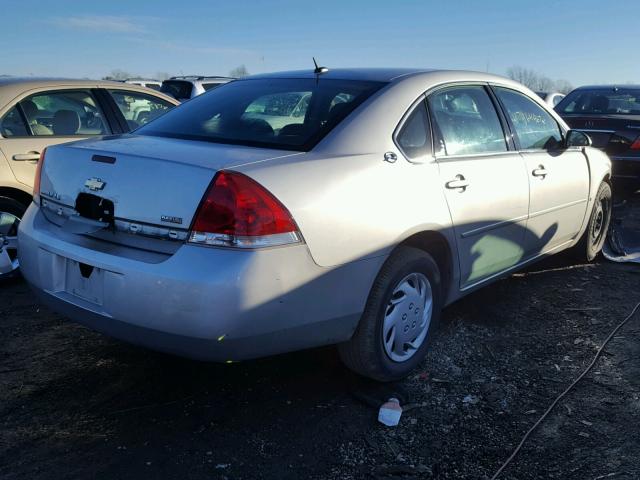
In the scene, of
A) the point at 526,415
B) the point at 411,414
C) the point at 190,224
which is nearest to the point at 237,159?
the point at 190,224

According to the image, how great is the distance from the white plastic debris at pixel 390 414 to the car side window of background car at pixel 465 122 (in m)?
1.36

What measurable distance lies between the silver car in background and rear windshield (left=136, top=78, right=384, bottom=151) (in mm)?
13

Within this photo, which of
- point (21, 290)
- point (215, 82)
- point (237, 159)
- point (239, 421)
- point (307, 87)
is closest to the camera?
point (237, 159)

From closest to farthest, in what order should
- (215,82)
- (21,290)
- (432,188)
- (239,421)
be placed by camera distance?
(239,421) → (432,188) → (21,290) → (215,82)

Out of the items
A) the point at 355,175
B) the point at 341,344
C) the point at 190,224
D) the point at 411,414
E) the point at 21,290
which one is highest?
the point at 355,175

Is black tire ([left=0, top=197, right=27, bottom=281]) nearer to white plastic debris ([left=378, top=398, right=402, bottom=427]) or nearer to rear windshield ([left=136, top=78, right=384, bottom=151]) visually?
rear windshield ([left=136, top=78, right=384, bottom=151])

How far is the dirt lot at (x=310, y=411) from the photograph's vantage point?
8.29ft

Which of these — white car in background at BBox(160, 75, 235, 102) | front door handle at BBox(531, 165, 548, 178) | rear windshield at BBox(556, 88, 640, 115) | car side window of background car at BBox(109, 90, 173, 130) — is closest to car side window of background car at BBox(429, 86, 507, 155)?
front door handle at BBox(531, 165, 548, 178)

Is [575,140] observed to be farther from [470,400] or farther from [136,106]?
[136,106]

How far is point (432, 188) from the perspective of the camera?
3.14 metres

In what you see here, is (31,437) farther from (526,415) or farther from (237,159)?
(526,415)

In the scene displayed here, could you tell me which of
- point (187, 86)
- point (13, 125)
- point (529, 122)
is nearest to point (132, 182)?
point (13, 125)

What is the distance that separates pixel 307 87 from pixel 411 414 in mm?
1877

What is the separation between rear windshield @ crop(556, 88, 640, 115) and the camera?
338 inches
